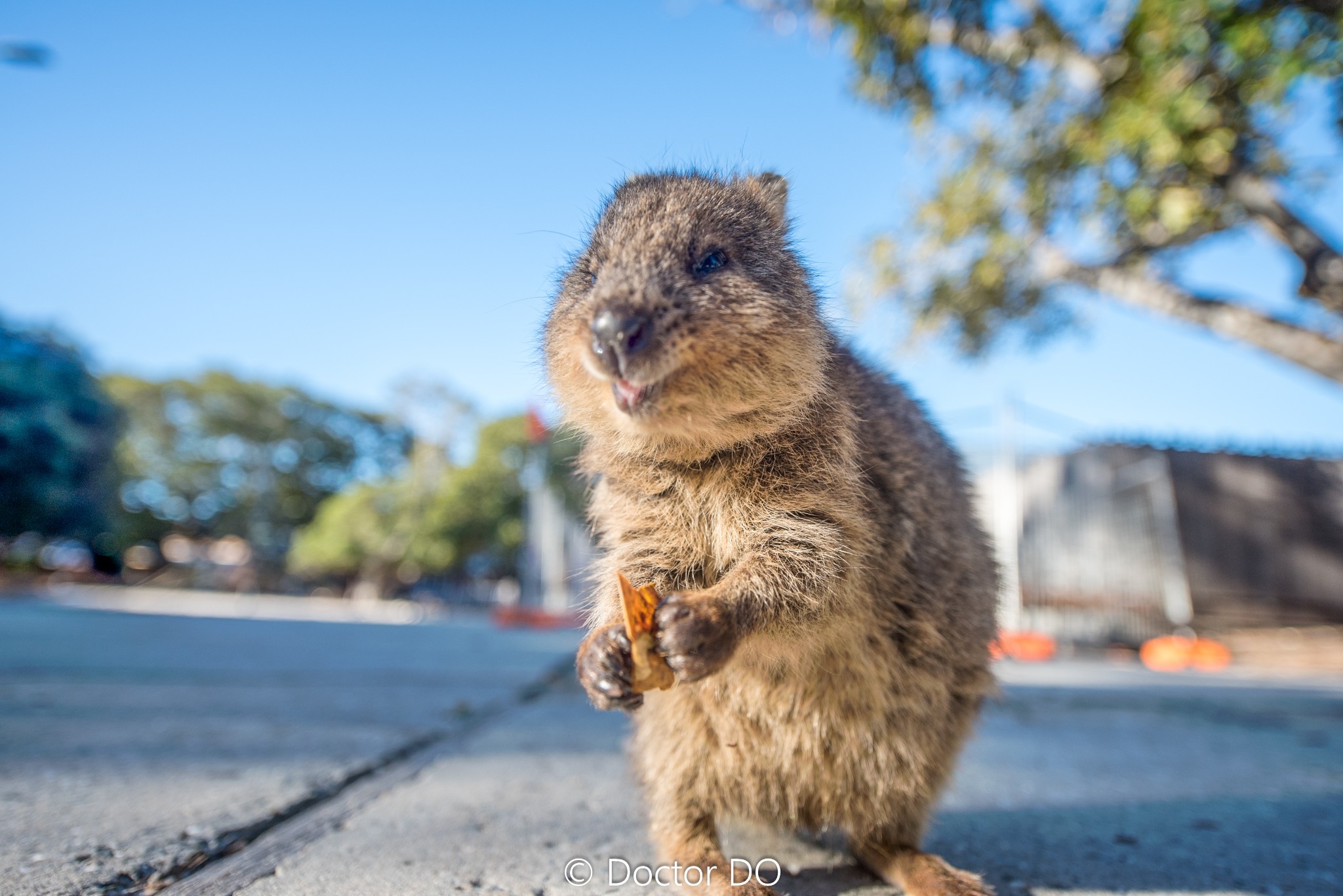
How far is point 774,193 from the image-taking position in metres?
2.08

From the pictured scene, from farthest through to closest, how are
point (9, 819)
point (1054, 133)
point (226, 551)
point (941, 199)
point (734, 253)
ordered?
point (226, 551), point (941, 199), point (1054, 133), point (734, 253), point (9, 819)

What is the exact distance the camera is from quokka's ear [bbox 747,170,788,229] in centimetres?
201

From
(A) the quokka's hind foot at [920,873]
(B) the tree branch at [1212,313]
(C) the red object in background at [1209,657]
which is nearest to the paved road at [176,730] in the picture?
(A) the quokka's hind foot at [920,873]

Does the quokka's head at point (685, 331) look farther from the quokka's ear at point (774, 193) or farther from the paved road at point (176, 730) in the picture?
the paved road at point (176, 730)

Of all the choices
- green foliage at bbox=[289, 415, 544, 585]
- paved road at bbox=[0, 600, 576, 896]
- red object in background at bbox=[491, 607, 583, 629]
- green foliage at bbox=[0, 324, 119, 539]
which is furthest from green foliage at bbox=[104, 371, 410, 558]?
paved road at bbox=[0, 600, 576, 896]

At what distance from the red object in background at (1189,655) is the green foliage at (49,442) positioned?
18.2m

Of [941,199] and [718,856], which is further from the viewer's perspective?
[941,199]

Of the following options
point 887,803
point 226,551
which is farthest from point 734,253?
point 226,551

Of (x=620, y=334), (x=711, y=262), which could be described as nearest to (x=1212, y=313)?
(x=711, y=262)

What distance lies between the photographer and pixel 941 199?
9.06m

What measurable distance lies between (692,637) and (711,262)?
34.4 inches

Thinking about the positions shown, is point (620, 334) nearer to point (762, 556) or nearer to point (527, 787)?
point (762, 556)

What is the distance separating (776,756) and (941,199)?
29.7 ft

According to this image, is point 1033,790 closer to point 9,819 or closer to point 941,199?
point 9,819
